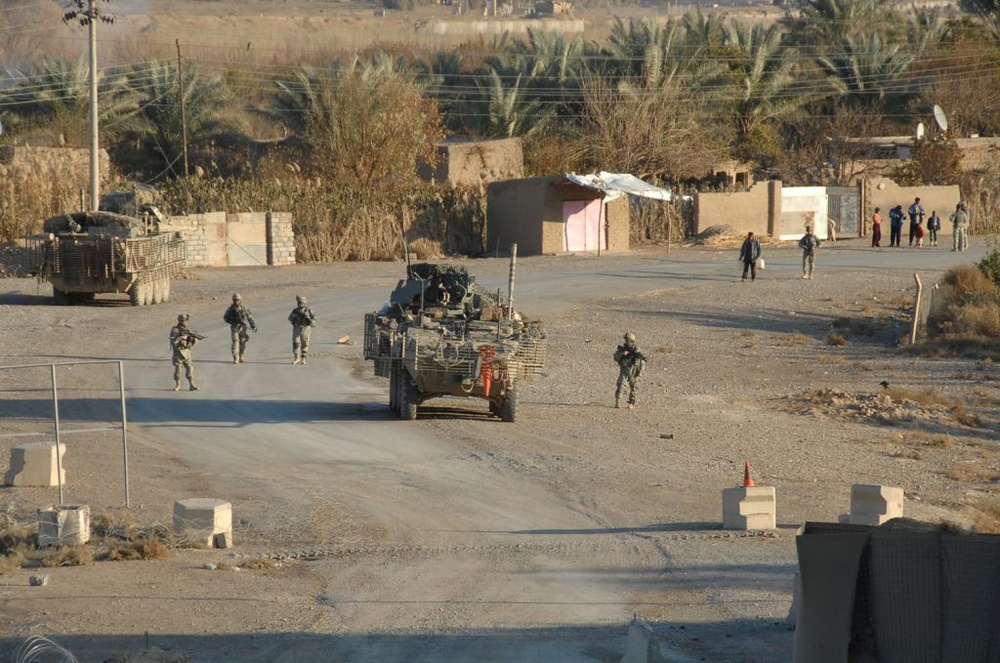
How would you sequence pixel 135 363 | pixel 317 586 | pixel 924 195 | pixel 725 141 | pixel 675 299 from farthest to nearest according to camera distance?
pixel 725 141
pixel 924 195
pixel 675 299
pixel 135 363
pixel 317 586

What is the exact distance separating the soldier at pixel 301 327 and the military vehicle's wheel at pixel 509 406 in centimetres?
551

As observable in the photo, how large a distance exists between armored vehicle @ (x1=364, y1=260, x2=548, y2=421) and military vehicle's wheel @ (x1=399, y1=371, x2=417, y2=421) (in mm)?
14

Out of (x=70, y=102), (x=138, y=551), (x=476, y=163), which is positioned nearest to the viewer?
(x=138, y=551)

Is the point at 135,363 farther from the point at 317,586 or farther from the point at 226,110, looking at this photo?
the point at 226,110

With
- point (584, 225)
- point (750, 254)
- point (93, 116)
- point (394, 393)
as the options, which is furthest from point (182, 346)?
point (584, 225)

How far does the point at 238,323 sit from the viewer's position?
78.9 feet

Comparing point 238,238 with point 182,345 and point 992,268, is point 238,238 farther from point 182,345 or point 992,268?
point 992,268

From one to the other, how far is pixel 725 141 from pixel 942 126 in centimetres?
957

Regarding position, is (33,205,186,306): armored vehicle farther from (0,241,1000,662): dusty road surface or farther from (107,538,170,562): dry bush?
(107,538,170,562): dry bush

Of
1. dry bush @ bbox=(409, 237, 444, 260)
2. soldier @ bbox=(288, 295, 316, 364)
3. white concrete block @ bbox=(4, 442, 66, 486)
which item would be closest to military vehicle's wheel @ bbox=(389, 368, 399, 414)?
soldier @ bbox=(288, 295, 316, 364)

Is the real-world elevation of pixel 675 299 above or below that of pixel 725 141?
below

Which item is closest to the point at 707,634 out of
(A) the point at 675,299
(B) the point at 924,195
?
(A) the point at 675,299

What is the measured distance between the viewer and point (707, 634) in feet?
34.3

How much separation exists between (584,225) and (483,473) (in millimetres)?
29723
